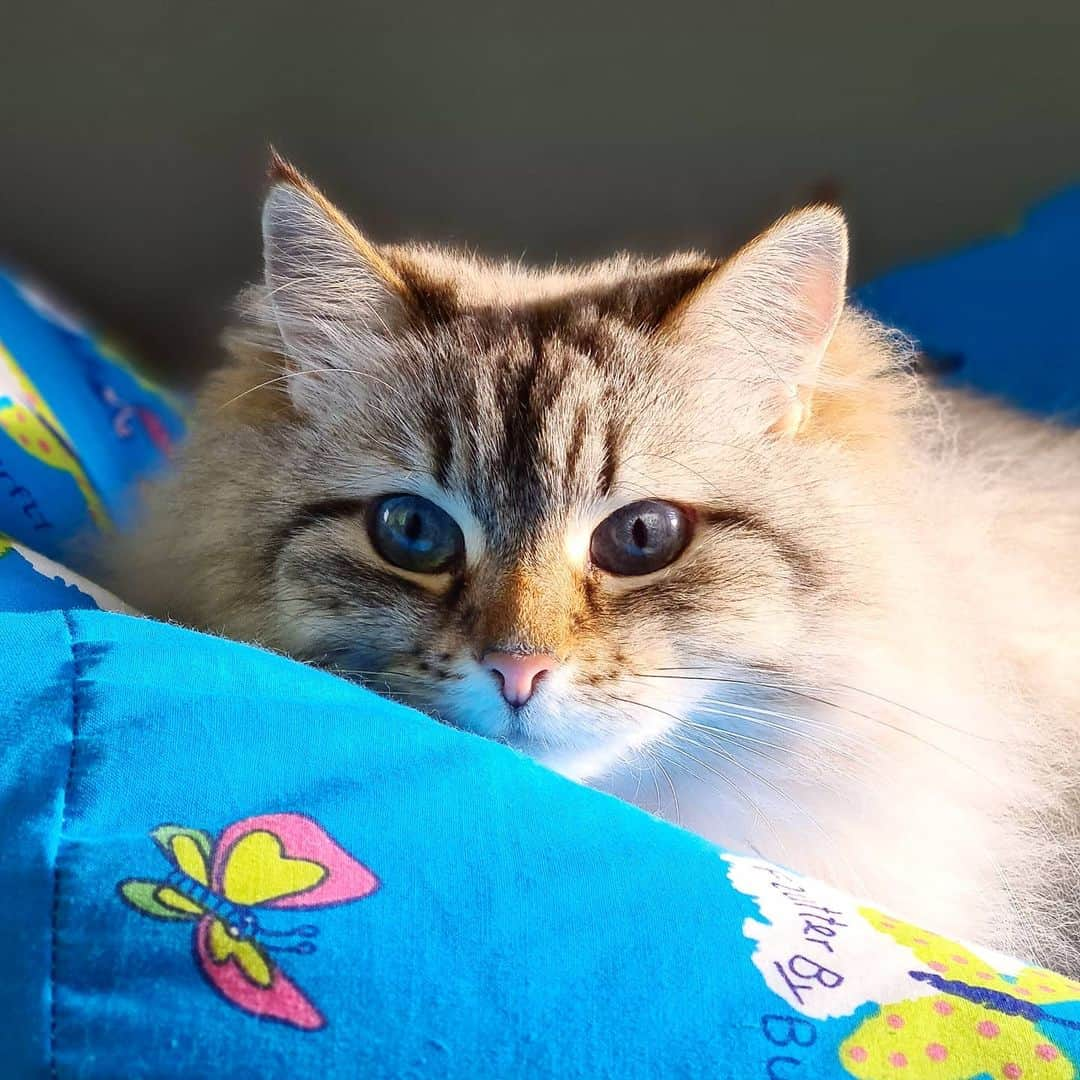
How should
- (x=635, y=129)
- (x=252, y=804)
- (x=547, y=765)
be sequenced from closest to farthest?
(x=252, y=804) → (x=547, y=765) → (x=635, y=129)

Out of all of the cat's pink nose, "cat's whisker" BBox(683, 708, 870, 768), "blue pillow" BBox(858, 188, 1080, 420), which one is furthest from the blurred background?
the cat's pink nose

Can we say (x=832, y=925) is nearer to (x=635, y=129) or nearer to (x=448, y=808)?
(x=448, y=808)

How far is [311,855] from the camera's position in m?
0.67

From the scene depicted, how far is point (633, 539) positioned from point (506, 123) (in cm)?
158

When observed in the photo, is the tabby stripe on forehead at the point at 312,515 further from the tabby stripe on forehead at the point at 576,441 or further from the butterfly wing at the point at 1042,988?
the butterfly wing at the point at 1042,988

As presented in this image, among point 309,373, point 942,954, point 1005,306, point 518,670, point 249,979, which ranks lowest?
point 249,979

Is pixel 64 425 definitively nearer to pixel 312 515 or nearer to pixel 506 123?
pixel 312 515

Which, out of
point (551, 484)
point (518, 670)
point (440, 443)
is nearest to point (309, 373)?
point (440, 443)

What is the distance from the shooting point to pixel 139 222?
7.61 ft

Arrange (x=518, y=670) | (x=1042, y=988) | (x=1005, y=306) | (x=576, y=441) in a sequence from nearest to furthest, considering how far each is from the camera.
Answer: (x=1042, y=988)
(x=518, y=670)
(x=576, y=441)
(x=1005, y=306)

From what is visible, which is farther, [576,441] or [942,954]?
[576,441]

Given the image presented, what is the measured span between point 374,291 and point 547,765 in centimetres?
50

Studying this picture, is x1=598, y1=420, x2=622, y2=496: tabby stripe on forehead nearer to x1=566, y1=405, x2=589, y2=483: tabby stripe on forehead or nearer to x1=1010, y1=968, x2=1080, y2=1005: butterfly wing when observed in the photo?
x1=566, y1=405, x2=589, y2=483: tabby stripe on forehead

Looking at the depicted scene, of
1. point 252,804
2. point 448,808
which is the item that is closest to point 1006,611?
point 448,808
